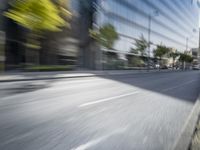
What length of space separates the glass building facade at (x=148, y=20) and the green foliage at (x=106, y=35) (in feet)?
4.70

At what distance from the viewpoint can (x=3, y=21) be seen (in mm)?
33969

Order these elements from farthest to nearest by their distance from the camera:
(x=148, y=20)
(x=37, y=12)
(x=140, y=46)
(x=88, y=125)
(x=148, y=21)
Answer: (x=148, y=21)
(x=148, y=20)
(x=140, y=46)
(x=37, y=12)
(x=88, y=125)

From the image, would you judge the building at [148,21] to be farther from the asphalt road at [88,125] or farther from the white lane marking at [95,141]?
the white lane marking at [95,141]

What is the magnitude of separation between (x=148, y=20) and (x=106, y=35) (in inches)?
998

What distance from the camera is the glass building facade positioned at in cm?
5231

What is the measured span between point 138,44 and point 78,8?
1621cm

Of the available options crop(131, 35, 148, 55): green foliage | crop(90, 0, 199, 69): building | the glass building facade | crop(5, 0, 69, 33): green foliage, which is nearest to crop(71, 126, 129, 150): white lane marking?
crop(5, 0, 69, 33): green foliage

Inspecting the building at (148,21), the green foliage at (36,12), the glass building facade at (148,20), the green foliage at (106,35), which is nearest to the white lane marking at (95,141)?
the green foliage at (36,12)

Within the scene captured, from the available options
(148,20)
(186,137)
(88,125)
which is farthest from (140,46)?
(186,137)

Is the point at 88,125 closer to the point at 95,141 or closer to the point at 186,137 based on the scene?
the point at 95,141

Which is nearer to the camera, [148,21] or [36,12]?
[36,12]

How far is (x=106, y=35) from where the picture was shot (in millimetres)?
47656

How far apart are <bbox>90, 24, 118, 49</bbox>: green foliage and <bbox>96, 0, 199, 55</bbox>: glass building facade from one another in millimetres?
1432

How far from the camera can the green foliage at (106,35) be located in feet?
157
